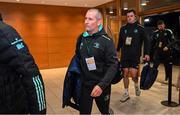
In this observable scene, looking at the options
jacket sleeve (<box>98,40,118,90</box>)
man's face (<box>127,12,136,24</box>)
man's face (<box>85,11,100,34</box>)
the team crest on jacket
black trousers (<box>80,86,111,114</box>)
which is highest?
man's face (<box>127,12,136,24</box>)

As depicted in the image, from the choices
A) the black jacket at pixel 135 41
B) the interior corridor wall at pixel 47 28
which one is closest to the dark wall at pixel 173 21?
the black jacket at pixel 135 41

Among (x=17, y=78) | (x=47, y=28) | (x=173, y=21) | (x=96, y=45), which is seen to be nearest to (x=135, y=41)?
(x=96, y=45)

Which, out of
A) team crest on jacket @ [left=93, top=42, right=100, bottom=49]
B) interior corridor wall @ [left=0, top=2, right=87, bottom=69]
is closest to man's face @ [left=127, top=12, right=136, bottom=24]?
team crest on jacket @ [left=93, top=42, right=100, bottom=49]

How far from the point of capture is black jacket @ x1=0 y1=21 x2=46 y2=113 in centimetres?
109

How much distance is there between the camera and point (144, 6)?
604 centimetres

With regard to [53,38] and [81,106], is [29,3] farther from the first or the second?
[81,106]

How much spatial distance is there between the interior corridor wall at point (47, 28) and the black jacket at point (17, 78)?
7.03m

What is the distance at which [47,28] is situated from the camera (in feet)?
27.3

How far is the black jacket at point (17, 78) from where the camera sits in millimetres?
1086

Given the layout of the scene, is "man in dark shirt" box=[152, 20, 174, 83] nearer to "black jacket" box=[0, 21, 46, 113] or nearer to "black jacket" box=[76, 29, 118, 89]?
"black jacket" box=[76, 29, 118, 89]

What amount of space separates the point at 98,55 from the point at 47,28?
6.51 m

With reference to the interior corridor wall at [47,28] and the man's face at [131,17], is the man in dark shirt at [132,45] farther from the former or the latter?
the interior corridor wall at [47,28]

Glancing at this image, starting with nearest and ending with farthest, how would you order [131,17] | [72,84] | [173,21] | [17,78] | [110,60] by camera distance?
[17,78] < [110,60] < [72,84] < [131,17] < [173,21]

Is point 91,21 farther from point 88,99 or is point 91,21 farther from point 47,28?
point 47,28
